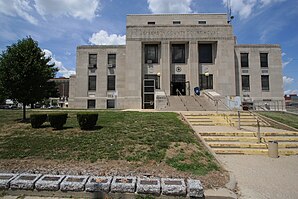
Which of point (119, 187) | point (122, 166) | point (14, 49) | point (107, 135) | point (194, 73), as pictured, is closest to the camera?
point (119, 187)

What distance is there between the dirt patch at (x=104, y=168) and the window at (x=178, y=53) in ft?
89.4

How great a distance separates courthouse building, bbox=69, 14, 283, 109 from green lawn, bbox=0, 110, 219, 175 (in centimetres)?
1942

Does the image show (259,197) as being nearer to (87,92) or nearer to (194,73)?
(194,73)

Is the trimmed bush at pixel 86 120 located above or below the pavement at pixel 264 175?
above

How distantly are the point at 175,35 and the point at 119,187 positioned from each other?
29.3 meters

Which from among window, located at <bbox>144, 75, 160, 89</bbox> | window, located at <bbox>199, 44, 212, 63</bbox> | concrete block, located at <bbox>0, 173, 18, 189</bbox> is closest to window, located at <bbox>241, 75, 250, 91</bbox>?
window, located at <bbox>199, 44, 212, 63</bbox>

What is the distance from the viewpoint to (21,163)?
6656 millimetres

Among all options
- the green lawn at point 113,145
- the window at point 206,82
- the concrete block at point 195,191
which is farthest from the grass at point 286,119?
the window at point 206,82

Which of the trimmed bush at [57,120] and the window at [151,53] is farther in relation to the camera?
the window at [151,53]

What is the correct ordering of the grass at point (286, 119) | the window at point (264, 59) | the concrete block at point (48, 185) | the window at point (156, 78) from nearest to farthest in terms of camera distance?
the concrete block at point (48, 185), the grass at point (286, 119), the window at point (156, 78), the window at point (264, 59)

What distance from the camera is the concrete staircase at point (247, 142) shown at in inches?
336

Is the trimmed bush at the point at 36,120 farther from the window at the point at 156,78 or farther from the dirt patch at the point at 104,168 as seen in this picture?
the window at the point at 156,78

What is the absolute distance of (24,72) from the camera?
14.0m

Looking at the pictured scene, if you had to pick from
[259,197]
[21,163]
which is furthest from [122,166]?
[259,197]
